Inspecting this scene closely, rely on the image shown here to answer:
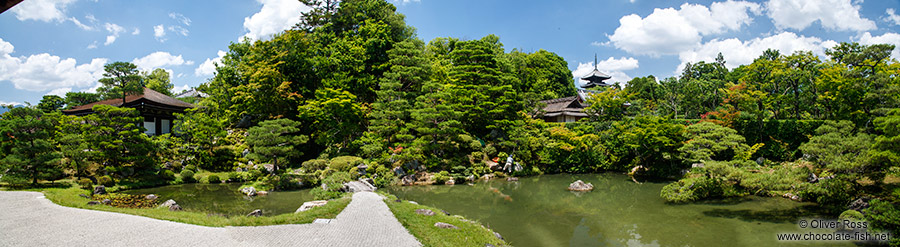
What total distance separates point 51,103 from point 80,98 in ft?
5.62

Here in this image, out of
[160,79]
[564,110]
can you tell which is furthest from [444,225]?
[160,79]

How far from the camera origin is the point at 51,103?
23828 mm

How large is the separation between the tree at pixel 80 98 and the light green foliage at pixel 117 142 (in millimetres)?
14615

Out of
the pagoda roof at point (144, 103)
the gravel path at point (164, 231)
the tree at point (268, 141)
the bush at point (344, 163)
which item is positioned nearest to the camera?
the gravel path at point (164, 231)

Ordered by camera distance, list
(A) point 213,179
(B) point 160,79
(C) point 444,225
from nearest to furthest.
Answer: (C) point 444,225 → (A) point 213,179 → (B) point 160,79

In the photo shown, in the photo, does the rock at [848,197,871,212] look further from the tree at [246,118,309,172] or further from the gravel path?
the tree at [246,118,309,172]

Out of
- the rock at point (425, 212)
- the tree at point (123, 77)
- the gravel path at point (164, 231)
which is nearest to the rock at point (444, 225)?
the gravel path at point (164, 231)

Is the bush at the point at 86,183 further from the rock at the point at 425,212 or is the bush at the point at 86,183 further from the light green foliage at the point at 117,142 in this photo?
the rock at the point at 425,212

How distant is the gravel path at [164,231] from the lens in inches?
251

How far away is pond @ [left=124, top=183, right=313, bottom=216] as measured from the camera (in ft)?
36.9

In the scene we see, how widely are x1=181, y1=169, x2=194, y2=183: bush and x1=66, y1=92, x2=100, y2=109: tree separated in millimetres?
15985

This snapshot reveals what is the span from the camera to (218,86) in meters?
24.8

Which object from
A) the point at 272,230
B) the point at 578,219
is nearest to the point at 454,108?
the point at 578,219

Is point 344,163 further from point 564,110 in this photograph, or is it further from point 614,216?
point 564,110
